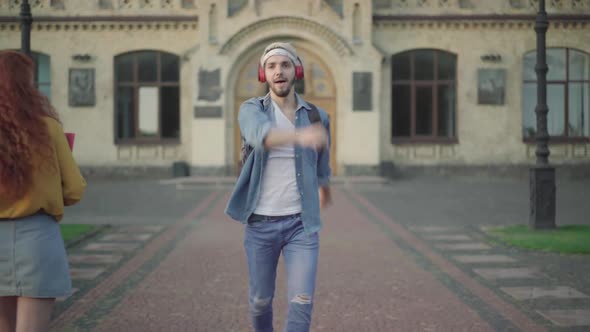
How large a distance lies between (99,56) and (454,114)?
40.1 ft

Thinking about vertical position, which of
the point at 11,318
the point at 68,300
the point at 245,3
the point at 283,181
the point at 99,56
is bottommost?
the point at 68,300

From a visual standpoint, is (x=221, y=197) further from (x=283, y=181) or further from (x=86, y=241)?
(x=283, y=181)

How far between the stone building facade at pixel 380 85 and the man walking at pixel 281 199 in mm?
19316

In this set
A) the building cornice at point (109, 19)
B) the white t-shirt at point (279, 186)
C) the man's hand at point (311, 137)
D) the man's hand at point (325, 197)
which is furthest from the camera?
the building cornice at point (109, 19)

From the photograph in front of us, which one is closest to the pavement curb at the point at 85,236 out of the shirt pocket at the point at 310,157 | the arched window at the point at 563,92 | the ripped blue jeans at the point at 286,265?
the ripped blue jeans at the point at 286,265

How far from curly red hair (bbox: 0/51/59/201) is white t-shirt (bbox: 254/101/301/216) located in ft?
4.35

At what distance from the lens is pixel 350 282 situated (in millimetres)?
7746

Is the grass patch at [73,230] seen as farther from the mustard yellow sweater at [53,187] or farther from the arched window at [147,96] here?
the arched window at [147,96]

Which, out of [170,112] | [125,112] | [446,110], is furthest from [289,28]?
[125,112]

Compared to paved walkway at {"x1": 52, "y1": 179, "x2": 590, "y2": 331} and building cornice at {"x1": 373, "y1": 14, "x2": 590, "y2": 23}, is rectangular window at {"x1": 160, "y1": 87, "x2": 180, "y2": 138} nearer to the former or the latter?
building cornice at {"x1": 373, "y1": 14, "x2": 590, "y2": 23}

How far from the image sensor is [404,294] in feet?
23.5

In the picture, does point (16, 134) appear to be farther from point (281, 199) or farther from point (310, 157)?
point (310, 157)

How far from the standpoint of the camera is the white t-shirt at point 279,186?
436cm

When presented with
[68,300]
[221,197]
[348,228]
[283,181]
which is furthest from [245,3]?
[283,181]
